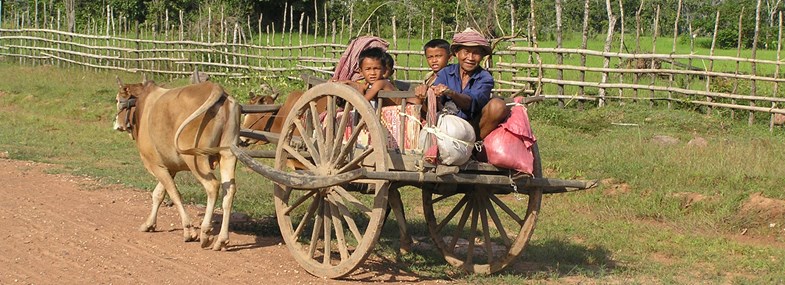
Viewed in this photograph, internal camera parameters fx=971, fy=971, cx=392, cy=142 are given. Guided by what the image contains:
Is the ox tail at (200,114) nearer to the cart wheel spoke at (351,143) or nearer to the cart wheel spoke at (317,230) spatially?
the cart wheel spoke at (317,230)

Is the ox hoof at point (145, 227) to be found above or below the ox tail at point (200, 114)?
below

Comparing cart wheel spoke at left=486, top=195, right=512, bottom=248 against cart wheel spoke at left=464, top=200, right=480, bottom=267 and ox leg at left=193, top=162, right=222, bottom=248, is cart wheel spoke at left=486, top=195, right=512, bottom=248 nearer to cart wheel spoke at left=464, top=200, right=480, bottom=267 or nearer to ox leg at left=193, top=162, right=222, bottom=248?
cart wheel spoke at left=464, top=200, right=480, bottom=267

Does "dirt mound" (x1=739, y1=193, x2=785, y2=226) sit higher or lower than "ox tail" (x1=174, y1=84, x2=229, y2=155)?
lower

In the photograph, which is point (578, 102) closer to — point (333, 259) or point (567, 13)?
point (333, 259)

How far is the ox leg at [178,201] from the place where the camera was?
7742 millimetres

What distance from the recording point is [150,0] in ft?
113

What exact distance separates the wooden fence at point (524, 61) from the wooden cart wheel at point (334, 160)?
301 centimetres

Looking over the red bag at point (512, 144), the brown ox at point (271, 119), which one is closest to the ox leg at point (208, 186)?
the brown ox at point (271, 119)

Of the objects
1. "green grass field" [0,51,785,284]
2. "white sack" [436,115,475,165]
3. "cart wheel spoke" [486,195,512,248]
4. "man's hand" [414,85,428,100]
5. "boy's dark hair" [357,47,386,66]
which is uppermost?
"boy's dark hair" [357,47,386,66]

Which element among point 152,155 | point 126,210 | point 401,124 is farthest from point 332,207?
point 126,210

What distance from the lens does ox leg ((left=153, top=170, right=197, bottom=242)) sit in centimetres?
774

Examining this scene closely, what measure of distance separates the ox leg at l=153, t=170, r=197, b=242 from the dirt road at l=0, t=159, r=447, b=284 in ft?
0.31

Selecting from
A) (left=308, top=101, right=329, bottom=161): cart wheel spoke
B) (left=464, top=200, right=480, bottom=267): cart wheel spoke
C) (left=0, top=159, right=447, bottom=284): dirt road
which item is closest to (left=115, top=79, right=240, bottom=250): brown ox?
(left=0, top=159, right=447, bottom=284): dirt road

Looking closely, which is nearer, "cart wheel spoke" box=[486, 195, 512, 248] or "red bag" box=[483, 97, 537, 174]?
"red bag" box=[483, 97, 537, 174]
